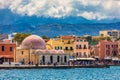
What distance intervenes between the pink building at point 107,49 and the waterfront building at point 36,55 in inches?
1475

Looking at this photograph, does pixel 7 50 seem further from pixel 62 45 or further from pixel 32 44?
pixel 62 45

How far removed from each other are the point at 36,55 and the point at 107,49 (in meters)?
43.1

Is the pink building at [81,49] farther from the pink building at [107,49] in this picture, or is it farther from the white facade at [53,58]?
the white facade at [53,58]

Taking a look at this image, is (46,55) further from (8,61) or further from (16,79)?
(16,79)

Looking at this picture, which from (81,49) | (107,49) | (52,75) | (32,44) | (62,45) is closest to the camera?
(52,75)

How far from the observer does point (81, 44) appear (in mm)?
133250

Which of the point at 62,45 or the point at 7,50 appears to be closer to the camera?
the point at 7,50

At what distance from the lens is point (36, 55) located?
11025cm

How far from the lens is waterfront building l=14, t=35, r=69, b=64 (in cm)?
11031

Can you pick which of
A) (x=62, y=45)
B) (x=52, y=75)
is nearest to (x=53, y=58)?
(x=62, y=45)

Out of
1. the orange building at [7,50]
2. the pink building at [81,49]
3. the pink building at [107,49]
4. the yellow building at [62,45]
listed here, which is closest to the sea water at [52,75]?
the orange building at [7,50]

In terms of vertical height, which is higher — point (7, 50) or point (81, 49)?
point (81, 49)

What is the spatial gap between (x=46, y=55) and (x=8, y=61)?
31.3ft

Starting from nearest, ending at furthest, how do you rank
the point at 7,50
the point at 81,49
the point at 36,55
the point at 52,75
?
the point at 52,75 < the point at 36,55 < the point at 7,50 < the point at 81,49
